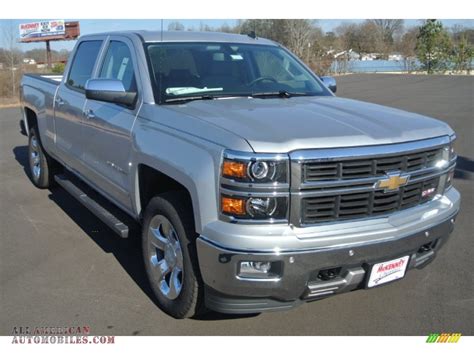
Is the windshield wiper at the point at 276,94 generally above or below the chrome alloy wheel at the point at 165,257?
above

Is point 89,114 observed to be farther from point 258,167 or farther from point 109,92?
point 258,167

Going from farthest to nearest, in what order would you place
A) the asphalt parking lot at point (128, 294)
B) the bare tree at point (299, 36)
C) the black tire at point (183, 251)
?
the bare tree at point (299, 36) → the asphalt parking lot at point (128, 294) → the black tire at point (183, 251)

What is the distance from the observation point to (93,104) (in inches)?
183

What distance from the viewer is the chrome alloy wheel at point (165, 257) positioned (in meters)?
3.37

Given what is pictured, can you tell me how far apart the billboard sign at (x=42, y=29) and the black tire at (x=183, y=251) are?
3940cm

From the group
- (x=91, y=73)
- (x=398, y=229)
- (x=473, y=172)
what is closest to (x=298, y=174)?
(x=398, y=229)

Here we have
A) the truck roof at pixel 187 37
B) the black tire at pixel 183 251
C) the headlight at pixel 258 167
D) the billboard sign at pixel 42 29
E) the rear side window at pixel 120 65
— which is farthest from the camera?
the billboard sign at pixel 42 29

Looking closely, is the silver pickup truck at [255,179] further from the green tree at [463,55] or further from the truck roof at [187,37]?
the green tree at [463,55]

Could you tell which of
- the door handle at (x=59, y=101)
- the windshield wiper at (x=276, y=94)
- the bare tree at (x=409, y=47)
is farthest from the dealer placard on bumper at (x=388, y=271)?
the bare tree at (x=409, y=47)

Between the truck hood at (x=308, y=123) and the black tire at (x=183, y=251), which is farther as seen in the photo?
the black tire at (x=183, y=251)

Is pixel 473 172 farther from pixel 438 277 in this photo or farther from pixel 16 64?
pixel 16 64

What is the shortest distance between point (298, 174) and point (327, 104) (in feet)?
4.15

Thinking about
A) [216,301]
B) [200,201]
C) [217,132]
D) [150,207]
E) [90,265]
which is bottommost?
[90,265]

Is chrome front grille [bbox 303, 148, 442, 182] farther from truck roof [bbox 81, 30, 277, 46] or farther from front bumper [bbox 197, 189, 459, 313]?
truck roof [bbox 81, 30, 277, 46]
